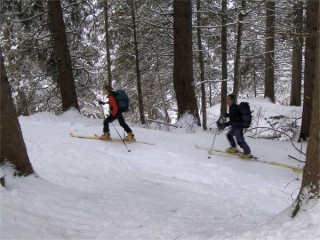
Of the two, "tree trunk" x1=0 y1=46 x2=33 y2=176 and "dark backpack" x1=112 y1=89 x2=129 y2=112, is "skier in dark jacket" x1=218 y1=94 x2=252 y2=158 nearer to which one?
"dark backpack" x1=112 y1=89 x2=129 y2=112

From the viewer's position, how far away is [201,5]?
18250mm

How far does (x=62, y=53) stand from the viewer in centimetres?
1396

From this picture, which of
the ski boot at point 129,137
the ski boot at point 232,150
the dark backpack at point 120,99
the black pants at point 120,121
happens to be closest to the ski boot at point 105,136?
the black pants at point 120,121

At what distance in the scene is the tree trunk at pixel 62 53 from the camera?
13722mm

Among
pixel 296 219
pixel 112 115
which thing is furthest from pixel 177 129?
pixel 296 219

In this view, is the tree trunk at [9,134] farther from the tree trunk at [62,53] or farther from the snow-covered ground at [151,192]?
the tree trunk at [62,53]

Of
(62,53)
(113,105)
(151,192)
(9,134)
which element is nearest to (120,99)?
(113,105)

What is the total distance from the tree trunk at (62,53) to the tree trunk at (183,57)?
4117 millimetres

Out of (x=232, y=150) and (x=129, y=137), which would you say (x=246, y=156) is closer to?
(x=232, y=150)

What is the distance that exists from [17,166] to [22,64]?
34.7 feet

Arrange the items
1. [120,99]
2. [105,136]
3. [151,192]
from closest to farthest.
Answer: [151,192]
[120,99]
[105,136]

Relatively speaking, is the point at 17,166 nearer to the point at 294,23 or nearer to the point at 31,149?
the point at 31,149

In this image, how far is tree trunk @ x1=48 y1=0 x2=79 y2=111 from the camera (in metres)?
13.7

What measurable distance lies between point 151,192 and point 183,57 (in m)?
6.33
